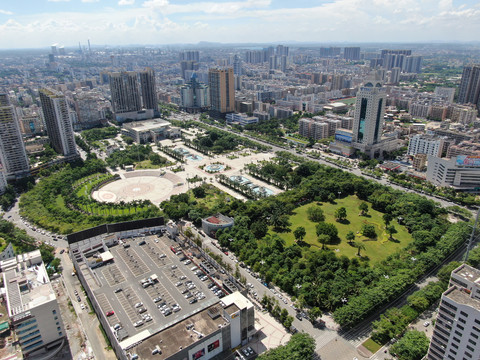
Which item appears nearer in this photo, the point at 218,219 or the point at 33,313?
the point at 33,313

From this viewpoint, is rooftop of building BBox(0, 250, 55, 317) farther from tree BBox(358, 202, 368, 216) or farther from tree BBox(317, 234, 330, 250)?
tree BBox(358, 202, 368, 216)

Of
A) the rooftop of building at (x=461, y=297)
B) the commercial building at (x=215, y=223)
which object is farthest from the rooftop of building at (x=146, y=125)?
the rooftop of building at (x=461, y=297)

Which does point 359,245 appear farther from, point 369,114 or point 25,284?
point 369,114

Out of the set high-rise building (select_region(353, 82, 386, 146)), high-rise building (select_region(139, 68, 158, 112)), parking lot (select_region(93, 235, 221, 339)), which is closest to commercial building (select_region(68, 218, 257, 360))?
parking lot (select_region(93, 235, 221, 339))

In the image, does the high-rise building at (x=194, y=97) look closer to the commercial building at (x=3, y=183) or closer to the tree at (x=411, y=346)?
the commercial building at (x=3, y=183)

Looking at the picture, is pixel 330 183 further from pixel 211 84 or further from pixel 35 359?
pixel 211 84

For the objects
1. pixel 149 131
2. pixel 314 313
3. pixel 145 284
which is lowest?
pixel 314 313

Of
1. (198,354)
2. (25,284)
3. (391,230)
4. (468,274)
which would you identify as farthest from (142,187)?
(468,274)
